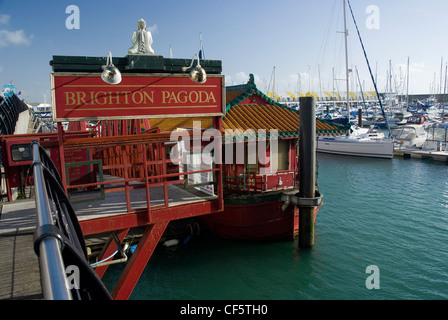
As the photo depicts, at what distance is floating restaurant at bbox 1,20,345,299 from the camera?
775 centimetres

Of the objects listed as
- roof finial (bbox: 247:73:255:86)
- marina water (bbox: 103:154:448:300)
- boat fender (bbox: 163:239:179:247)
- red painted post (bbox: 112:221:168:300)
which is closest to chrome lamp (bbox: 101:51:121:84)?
→ red painted post (bbox: 112:221:168:300)

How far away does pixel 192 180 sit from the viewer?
12.3 meters

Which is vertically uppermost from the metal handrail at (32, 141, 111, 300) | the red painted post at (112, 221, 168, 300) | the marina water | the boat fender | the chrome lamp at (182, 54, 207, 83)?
the chrome lamp at (182, 54, 207, 83)

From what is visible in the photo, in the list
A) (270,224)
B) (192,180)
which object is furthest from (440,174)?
(192,180)

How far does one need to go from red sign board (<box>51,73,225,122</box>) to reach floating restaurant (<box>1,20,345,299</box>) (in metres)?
0.02

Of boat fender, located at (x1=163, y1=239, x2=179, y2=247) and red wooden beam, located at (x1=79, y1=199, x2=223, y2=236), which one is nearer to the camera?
red wooden beam, located at (x1=79, y1=199, x2=223, y2=236)

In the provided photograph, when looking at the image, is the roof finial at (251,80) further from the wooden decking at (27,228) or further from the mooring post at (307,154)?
the wooden decking at (27,228)

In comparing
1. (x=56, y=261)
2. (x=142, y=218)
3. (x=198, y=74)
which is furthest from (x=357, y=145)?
(x=56, y=261)

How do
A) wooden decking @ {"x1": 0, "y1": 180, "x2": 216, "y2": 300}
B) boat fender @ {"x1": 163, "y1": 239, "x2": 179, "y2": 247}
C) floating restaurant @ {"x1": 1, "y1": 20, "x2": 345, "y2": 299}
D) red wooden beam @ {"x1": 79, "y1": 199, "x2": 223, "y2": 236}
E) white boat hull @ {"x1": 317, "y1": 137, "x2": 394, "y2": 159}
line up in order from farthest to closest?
white boat hull @ {"x1": 317, "y1": 137, "x2": 394, "y2": 159} → boat fender @ {"x1": 163, "y1": 239, "x2": 179, "y2": 247} → red wooden beam @ {"x1": 79, "y1": 199, "x2": 223, "y2": 236} → floating restaurant @ {"x1": 1, "y1": 20, "x2": 345, "y2": 299} → wooden decking @ {"x1": 0, "y1": 180, "x2": 216, "y2": 300}

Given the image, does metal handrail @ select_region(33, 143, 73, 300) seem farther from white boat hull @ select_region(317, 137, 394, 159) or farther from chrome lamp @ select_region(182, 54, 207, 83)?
white boat hull @ select_region(317, 137, 394, 159)

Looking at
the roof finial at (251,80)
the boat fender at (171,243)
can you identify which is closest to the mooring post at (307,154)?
the roof finial at (251,80)

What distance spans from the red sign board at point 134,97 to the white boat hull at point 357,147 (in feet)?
115
